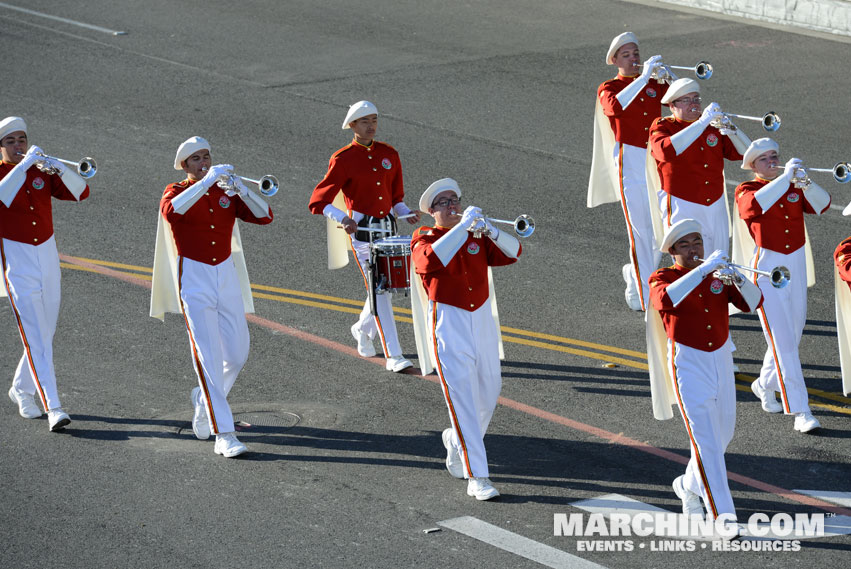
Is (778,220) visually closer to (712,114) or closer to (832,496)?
(712,114)

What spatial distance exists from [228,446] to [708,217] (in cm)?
476

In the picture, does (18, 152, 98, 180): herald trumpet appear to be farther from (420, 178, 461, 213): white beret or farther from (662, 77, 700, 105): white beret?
(662, 77, 700, 105): white beret

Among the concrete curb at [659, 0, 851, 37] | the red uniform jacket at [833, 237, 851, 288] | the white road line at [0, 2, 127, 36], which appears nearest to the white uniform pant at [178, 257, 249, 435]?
the red uniform jacket at [833, 237, 851, 288]

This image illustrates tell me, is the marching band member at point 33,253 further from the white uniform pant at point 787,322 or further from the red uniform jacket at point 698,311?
the white uniform pant at point 787,322

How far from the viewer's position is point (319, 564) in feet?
29.2

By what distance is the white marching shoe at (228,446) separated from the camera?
10.6 meters

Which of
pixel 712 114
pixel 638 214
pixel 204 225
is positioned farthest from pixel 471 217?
pixel 638 214

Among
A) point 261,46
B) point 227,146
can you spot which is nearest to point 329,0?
point 261,46

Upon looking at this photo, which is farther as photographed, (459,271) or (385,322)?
(385,322)

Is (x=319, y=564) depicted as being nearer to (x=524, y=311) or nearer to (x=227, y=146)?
(x=524, y=311)

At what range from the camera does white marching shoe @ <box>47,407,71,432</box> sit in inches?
437

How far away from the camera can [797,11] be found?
925 inches

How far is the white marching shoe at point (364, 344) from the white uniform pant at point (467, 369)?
2772 mm

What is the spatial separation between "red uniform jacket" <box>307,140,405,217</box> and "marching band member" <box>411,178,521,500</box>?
2.17 m
